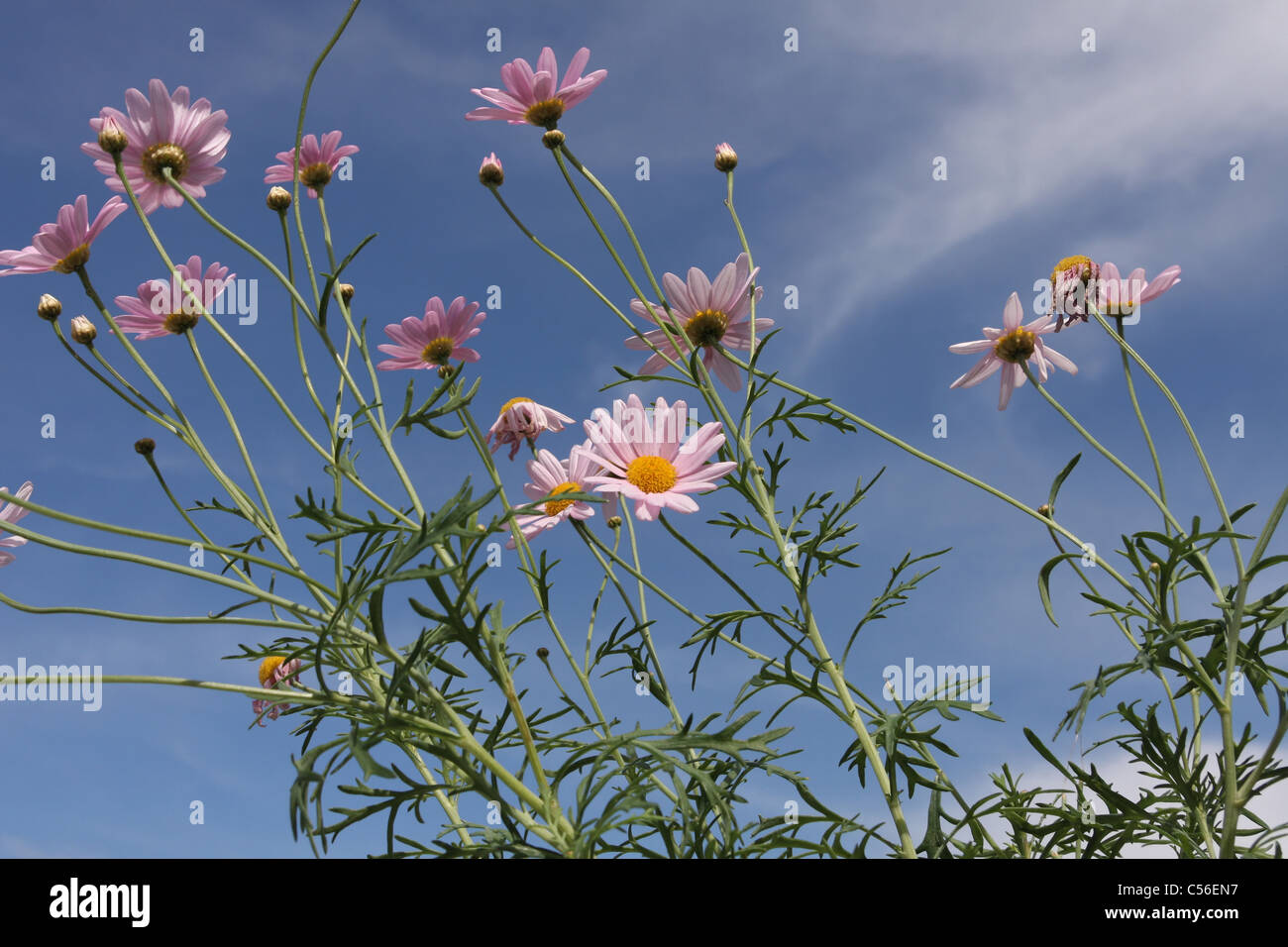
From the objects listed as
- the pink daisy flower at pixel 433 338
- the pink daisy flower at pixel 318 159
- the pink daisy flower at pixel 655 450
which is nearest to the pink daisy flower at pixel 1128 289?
the pink daisy flower at pixel 655 450

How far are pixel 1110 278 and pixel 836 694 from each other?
1007mm

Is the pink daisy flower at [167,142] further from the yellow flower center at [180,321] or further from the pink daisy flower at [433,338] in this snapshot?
the pink daisy flower at [433,338]

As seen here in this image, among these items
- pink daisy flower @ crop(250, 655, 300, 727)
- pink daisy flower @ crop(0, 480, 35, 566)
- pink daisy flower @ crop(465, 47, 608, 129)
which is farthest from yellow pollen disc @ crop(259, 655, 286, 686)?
pink daisy flower @ crop(465, 47, 608, 129)

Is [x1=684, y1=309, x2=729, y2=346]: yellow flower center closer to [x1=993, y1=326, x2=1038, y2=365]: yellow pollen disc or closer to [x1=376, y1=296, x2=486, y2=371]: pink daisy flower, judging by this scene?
[x1=376, y1=296, x2=486, y2=371]: pink daisy flower

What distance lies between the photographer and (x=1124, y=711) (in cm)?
165

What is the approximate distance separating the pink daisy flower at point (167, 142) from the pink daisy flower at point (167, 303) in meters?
0.13

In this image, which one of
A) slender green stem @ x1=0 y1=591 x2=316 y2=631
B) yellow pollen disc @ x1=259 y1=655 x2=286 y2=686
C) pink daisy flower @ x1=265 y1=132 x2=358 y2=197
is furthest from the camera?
yellow pollen disc @ x1=259 y1=655 x2=286 y2=686

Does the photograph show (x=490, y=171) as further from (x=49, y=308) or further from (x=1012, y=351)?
(x=1012, y=351)

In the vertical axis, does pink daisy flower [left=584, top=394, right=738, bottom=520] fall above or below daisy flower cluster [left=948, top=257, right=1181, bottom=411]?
below

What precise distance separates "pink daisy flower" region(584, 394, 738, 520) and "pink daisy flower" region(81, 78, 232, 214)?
2.80ft

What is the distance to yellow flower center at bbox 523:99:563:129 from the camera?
1736 millimetres

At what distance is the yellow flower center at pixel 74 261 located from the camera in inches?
60.4
